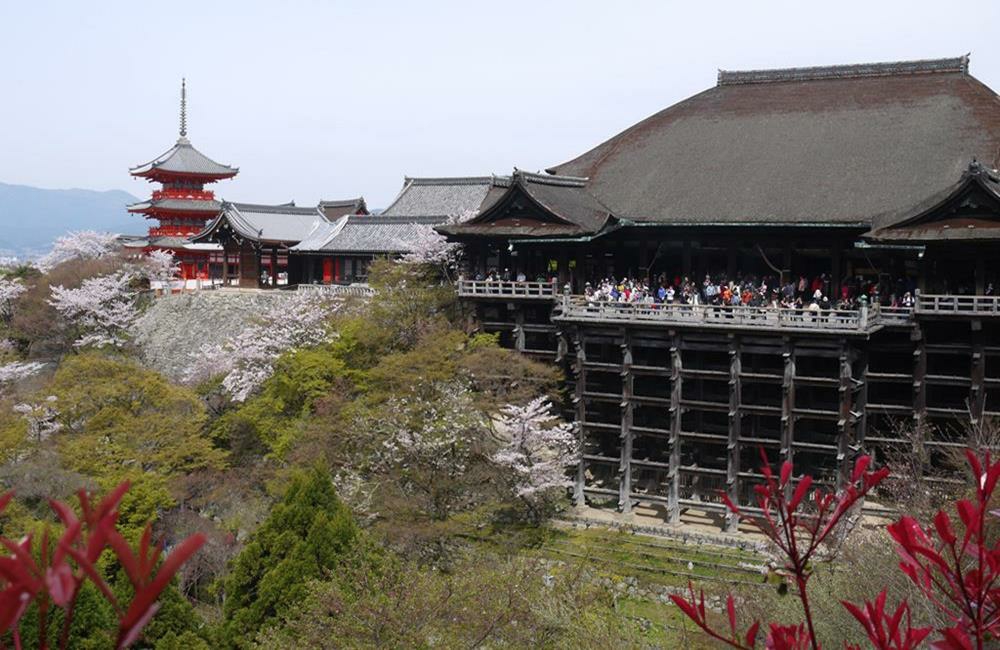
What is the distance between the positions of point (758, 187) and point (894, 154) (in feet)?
14.2

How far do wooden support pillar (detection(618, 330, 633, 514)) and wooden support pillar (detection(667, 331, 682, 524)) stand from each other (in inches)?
52.4

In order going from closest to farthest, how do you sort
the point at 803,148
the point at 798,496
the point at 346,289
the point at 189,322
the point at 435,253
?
the point at 798,496, the point at 803,148, the point at 435,253, the point at 346,289, the point at 189,322

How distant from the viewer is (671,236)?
31.6 m

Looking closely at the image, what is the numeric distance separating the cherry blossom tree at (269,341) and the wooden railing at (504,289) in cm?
522

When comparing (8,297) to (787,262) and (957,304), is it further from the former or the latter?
(957,304)

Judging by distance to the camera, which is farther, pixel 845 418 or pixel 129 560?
pixel 845 418

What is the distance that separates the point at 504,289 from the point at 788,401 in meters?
10.1

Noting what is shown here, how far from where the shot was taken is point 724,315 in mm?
27859

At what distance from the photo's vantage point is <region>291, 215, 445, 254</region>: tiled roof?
42.7 meters

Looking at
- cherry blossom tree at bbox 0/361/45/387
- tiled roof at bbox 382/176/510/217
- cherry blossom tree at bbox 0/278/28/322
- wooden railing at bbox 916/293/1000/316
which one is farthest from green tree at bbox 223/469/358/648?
cherry blossom tree at bbox 0/278/28/322

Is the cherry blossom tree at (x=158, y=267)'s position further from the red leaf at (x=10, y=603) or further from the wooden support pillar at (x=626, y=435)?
the red leaf at (x=10, y=603)

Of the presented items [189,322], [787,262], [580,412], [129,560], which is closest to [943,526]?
[129,560]

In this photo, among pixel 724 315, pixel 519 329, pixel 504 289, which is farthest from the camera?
pixel 519 329

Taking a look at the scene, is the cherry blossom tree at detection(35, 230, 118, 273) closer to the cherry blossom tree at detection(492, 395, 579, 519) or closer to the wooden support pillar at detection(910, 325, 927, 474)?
the cherry blossom tree at detection(492, 395, 579, 519)
